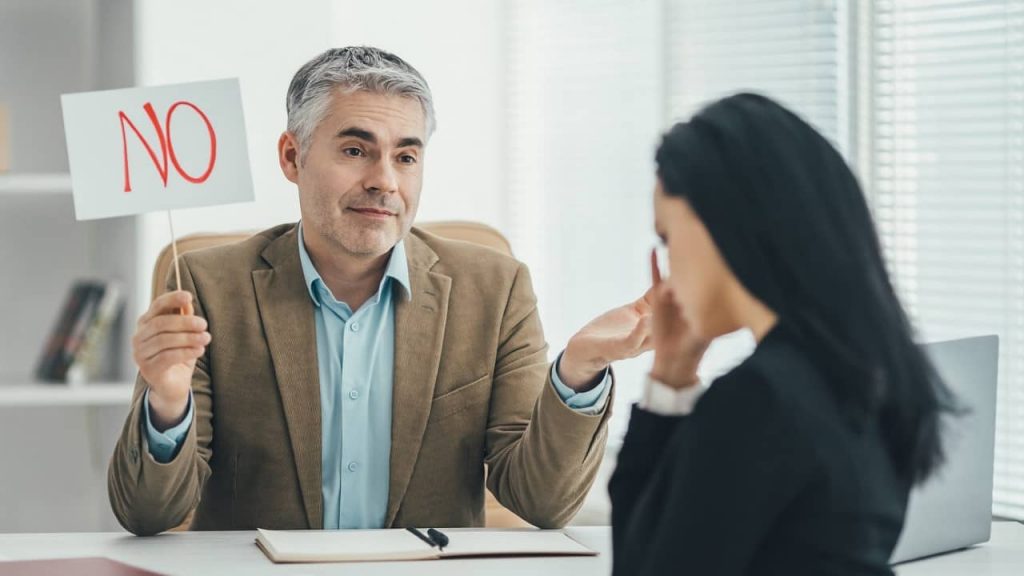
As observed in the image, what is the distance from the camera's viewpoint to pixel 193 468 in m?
1.66

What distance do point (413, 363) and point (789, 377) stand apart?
3.36ft

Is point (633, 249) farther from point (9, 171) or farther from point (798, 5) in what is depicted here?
point (9, 171)

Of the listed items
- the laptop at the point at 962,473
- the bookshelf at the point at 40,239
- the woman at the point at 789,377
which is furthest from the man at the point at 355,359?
the bookshelf at the point at 40,239

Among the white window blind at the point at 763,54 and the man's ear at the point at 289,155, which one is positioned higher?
the white window blind at the point at 763,54

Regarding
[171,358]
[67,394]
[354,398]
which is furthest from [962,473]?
[67,394]

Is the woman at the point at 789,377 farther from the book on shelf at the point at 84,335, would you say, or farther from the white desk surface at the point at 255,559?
the book on shelf at the point at 84,335

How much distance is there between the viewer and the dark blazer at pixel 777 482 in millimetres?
894

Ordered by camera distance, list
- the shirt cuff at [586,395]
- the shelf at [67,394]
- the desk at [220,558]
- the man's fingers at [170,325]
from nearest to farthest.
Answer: the desk at [220,558] < the man's fingers at [170,325] < the shirt cuff at [586,395] < the shelf at [67,394]

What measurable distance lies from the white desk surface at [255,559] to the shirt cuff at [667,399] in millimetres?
391

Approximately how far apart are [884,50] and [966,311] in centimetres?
62

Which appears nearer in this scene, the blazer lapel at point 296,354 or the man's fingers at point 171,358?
the man's fingers at point 171,358

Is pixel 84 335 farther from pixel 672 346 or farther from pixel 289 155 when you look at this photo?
pixel 672 346

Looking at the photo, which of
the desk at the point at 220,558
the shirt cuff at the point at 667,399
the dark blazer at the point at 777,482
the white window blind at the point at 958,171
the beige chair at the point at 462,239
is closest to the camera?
the dark blazer at the point at 777,482

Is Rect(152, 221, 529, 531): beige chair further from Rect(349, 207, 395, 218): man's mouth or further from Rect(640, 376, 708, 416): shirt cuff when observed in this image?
Rect(640, 376, 708, 416): shirt cuff
